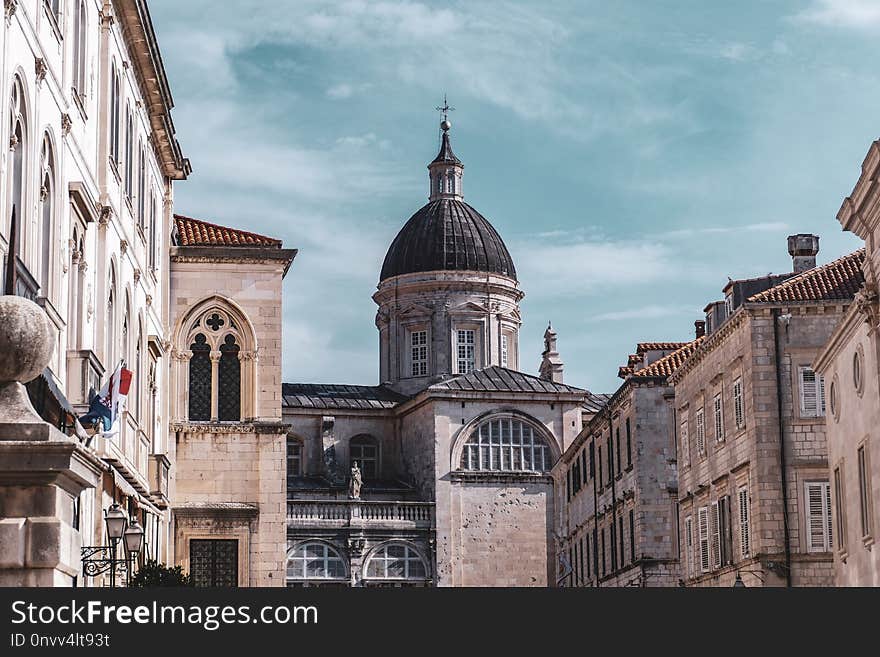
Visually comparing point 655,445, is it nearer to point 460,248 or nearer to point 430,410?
point 430,410

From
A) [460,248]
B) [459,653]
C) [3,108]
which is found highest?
[460,248]

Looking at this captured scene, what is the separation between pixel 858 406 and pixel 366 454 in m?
62.4

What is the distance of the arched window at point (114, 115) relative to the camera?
1215 inches

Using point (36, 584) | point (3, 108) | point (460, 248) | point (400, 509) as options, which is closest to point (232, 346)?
point (3, 108)

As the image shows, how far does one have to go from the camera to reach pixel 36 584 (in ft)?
37.5

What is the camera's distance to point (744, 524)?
4047 centimetres

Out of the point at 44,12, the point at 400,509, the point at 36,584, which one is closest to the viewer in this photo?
the point at 36,584

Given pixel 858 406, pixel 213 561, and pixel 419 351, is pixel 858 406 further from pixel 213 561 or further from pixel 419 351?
pixel 419 351

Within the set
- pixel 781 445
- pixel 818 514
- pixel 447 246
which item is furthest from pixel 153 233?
pixel 447 246

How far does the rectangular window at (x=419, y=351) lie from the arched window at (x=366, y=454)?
479 centimetres

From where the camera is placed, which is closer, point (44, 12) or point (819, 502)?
point (44, 12)

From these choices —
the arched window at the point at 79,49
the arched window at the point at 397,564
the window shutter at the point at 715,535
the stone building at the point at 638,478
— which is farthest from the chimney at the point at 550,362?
the arched window at the point at 79,49

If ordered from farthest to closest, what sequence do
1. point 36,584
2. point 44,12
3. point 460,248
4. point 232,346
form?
point 460,248 < point 232,346 < point 44,12 < point 36,584

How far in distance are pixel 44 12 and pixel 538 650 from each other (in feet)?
52.1
